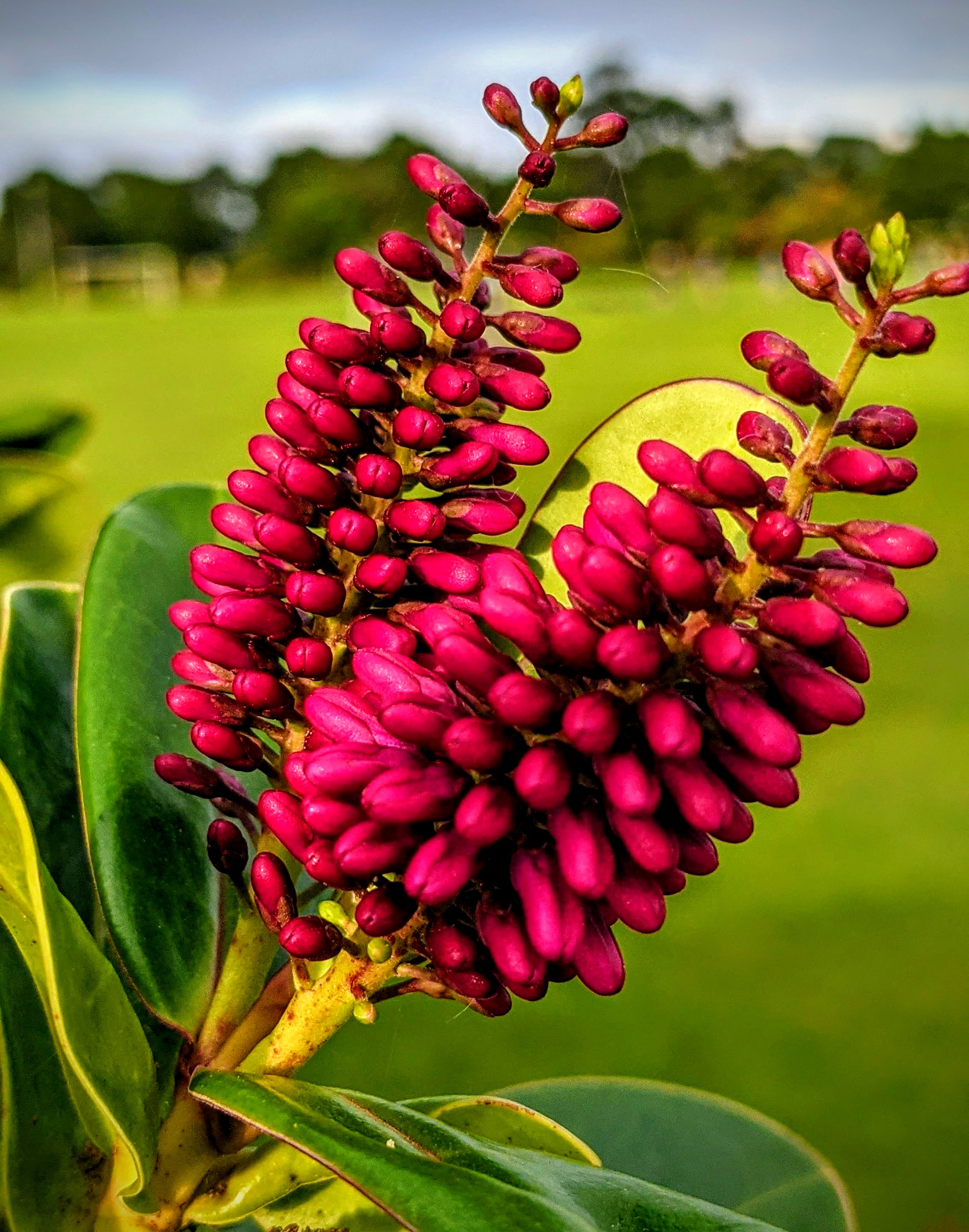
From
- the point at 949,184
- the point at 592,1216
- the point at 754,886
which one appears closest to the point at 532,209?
the point at 592,1216

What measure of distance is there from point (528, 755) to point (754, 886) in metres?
1.50

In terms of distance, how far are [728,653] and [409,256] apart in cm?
16

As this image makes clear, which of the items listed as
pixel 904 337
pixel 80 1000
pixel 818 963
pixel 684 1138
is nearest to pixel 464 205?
pixel 904 337

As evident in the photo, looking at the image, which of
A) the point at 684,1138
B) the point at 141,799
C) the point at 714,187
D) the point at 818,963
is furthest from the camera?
the point at 818,963

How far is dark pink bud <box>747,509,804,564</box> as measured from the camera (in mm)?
268

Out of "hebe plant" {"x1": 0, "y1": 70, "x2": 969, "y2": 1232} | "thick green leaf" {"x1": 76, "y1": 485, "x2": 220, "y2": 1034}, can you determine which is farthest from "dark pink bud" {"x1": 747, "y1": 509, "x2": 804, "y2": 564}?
"thick green leaf" {"x1": 76, "y1": 485, "x2": 220, "y2": 1034}

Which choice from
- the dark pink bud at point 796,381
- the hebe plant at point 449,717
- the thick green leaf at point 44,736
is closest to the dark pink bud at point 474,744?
the hebe plant at point 449,717

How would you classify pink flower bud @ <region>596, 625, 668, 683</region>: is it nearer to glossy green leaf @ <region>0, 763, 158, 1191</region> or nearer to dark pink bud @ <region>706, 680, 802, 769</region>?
dark pink bud @ <region>706, 680, 802, 769</region>

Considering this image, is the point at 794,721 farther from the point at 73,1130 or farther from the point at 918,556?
the point at 73,1130

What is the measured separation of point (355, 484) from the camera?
35 cm

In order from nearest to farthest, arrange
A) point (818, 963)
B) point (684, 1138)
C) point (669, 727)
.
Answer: point (669, 727), point (684, 1138), point (818, 963)

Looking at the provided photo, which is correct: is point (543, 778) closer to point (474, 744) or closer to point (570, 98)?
point (474, 744)

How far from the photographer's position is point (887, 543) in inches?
11.4

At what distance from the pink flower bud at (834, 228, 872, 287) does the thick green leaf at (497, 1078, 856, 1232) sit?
35 centimetres
